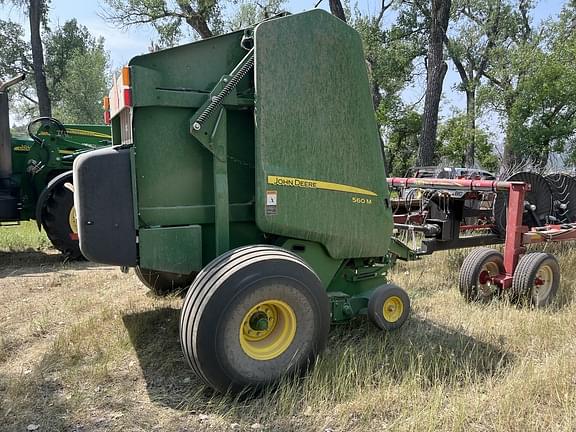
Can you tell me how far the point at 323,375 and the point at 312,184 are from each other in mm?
1260

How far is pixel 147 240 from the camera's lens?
3229 millimetres

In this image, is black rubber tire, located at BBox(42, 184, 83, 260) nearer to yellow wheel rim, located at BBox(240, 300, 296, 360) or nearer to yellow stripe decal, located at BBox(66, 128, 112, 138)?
yellow stripe decal, located at BBox(66, 128, 112, 138)

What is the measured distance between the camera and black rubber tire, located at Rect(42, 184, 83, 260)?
7.15 meters

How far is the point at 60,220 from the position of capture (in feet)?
23.5

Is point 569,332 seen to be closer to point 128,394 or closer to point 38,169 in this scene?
point 128,394

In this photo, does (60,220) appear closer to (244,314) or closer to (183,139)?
(183,139)

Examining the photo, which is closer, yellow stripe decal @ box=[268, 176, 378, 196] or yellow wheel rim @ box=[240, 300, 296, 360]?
yellow wheel rim @ box=[240, 300, 296, 360]

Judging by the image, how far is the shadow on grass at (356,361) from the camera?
304cm

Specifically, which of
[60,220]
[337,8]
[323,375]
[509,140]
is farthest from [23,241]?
[509,140]

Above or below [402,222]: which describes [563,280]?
below

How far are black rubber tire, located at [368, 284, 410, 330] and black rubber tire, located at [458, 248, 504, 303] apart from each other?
133 cm

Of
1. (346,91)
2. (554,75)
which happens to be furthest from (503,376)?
(554,75)

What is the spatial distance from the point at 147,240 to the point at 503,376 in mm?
2522

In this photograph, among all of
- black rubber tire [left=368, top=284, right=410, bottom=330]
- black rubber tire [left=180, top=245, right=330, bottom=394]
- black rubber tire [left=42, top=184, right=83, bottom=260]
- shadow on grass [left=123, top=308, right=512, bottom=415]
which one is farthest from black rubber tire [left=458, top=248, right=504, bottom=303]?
black rubber tire [left=42, top=184, right=83, bottom=260]
